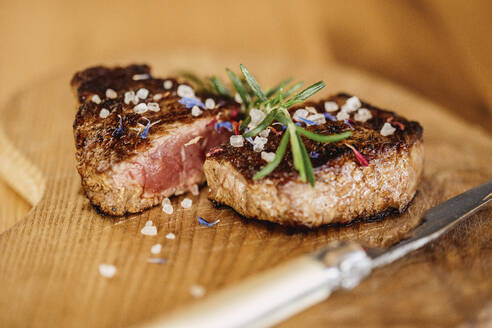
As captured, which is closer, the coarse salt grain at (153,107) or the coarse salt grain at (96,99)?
the coarse salt grain at (153,107)

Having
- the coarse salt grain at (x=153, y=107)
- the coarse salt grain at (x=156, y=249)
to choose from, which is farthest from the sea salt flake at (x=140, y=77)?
the coarse salt grain at (x=156, y=249)

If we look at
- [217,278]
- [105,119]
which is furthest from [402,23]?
[217,278]

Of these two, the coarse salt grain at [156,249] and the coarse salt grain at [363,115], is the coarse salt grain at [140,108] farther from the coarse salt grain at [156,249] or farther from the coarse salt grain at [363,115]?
the coarse salt grain at [363,115]

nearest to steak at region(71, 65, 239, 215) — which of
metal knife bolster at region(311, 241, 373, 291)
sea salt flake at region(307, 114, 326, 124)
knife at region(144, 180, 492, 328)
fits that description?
sea salt flake at region(307, 114, 326, 124)

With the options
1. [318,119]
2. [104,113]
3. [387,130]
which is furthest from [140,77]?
[387,130]

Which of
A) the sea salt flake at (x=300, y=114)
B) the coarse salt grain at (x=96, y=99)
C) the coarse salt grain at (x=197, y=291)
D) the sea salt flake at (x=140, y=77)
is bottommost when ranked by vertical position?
the coarse salt grain at (x=197, y=291)

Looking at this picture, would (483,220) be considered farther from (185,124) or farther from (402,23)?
(402,23)
